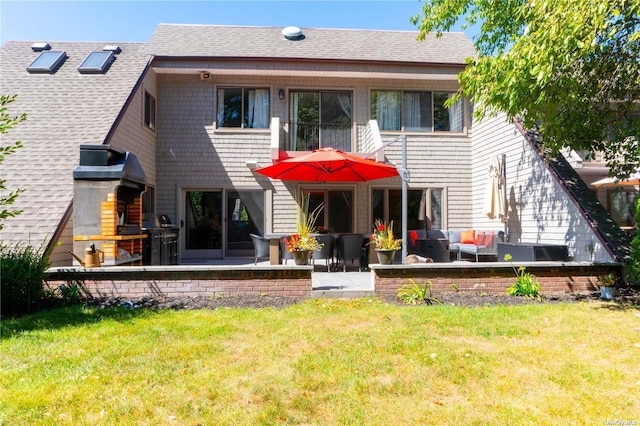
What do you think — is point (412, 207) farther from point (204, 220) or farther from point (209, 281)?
point (209, 281)

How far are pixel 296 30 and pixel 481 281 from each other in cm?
1113

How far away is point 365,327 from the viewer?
4.70 meters

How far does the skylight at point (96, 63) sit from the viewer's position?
11273 millimetres

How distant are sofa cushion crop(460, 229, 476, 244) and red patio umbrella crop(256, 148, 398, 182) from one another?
320 cm

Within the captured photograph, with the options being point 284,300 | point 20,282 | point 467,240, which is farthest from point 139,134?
point 467,240

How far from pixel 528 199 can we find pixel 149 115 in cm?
1061

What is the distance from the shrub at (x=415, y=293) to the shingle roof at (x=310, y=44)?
24.7 feet

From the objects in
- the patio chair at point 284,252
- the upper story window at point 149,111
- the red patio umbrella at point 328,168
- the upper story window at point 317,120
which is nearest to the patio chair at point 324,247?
the patio chair at point 284,252

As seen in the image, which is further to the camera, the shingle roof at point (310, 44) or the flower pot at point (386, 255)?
the shingle roof at point (310, 44)

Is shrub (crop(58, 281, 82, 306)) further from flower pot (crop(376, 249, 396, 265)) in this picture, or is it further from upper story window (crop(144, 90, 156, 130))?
upper story window (crop(144, 90, 156, 130))

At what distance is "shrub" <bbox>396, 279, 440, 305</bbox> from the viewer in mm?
5996

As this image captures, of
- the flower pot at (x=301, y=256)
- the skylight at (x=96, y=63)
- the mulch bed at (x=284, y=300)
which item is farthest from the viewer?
the skylight at (x=96, y=63)

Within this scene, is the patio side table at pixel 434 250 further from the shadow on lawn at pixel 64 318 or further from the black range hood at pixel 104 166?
the black range hood at pixel 104 166

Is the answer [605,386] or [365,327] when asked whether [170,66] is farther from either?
[605,386]
